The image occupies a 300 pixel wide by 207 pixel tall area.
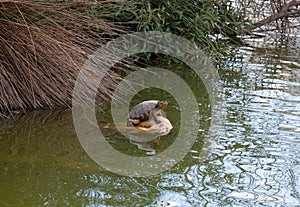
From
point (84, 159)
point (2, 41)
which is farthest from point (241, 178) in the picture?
point (2, 41)

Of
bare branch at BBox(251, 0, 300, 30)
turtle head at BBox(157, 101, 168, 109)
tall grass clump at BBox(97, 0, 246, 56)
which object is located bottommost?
turtle head at BBox(157, 101, 168, 109)

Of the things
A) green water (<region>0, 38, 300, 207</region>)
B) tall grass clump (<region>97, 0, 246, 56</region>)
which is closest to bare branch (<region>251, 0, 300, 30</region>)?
tall grass clump (<region>97, 0, 246, 56</region>)

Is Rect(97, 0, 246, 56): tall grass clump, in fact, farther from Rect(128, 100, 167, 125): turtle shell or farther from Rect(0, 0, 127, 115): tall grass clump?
Rect(128, 100, 167, 125): turtle shell

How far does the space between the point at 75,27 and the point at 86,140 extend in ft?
4.31

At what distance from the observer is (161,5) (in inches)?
253

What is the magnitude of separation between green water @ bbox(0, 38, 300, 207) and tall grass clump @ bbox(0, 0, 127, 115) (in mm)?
193

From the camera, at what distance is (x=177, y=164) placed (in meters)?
3.96

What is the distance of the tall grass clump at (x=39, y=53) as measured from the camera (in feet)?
16.0

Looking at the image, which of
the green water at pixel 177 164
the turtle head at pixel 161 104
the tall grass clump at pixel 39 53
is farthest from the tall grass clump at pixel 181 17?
the turtle head at pixel 161 104

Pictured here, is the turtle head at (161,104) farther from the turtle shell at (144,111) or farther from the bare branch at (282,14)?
the bare branch at (282,14)

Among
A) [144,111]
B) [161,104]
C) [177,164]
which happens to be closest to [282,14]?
[161,104]

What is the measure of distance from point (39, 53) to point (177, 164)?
176cm

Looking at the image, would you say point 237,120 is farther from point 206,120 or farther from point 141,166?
point 141,166

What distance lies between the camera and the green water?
3.39 m
